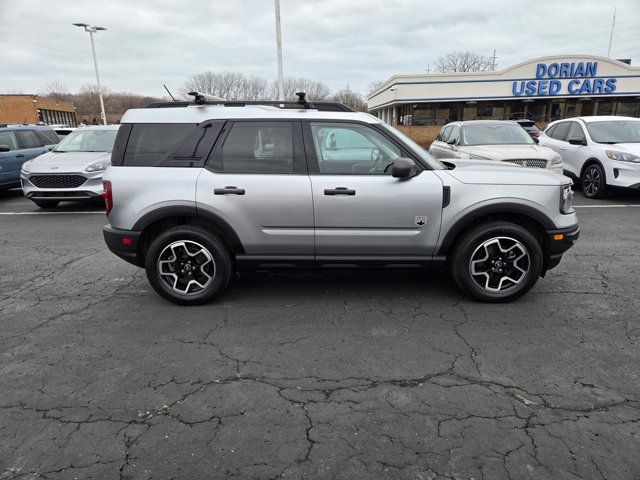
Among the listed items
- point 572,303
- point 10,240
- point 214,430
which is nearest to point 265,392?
point 214,430

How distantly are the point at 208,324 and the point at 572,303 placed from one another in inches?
138

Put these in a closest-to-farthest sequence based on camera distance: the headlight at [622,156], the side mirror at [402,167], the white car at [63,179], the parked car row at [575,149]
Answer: the side mirror at [402,167], the parked car row at [575,149], the headlight at [622,156], the white car at [63,179]

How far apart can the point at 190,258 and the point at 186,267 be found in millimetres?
100

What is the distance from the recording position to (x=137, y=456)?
2.39 m

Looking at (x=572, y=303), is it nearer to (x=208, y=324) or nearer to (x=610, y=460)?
(x=610, y=460)

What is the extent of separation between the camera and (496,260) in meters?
4.21

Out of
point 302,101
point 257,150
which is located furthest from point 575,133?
point 257,150

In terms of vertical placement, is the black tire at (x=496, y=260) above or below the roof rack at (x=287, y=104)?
below

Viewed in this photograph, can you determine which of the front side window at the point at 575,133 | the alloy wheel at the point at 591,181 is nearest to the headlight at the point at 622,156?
the alloy wheel at the point at 591,181

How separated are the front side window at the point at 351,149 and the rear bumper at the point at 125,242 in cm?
Result: 194

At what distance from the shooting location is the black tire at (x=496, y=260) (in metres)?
4.11

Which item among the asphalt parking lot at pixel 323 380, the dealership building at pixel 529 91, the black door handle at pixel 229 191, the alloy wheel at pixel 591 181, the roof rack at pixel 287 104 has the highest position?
the dealership building at pixel 529 91

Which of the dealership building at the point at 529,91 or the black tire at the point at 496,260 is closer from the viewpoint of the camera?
the black tire at the point at 496,260

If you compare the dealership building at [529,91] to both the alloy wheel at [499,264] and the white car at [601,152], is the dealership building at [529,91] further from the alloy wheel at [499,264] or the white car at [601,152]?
the alloy wheel at [499,264]
